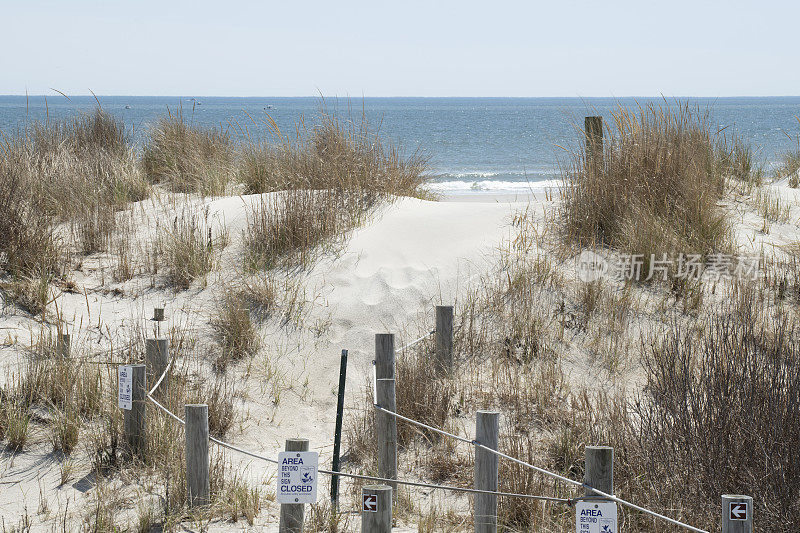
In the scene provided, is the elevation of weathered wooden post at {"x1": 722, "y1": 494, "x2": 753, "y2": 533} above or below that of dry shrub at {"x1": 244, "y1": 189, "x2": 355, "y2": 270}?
below

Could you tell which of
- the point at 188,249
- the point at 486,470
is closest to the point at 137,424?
the point at 486,470

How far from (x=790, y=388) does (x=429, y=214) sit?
472 centimetres

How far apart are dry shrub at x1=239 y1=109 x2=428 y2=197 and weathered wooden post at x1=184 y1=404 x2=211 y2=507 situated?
425cm

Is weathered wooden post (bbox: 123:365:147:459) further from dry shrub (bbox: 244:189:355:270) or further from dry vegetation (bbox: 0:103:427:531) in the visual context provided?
dry shrub (bbox: 244:189:355:270)

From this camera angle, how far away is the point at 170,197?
8.53 m

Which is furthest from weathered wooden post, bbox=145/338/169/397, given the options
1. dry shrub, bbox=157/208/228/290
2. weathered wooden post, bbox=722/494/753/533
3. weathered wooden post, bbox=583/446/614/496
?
weathered wooden post, bbox=722/494/753/533

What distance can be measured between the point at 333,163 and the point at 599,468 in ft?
18.1

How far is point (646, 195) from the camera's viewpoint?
684 cm

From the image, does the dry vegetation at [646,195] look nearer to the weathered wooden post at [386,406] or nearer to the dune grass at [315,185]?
the dune grass at [315,185]

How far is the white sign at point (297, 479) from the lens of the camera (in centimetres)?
313

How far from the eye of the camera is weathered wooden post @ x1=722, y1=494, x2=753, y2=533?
2.41 metres

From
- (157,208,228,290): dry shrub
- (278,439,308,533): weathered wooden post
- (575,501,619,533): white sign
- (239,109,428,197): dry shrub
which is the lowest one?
(278,439,308,533): weathered wooden post

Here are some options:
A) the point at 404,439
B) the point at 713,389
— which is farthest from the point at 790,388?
the point at 404,439

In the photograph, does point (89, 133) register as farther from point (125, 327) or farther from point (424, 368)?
point (424, 368)
